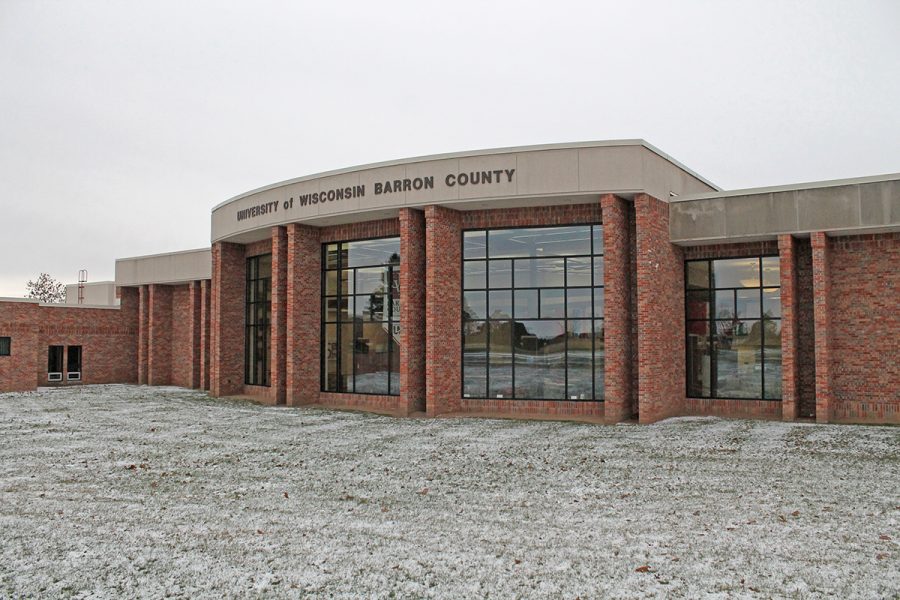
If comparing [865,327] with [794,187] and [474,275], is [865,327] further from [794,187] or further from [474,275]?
[474,275]

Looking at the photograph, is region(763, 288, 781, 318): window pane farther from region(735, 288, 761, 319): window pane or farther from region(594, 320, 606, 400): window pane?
region(594, 320, 606, 400): window pane

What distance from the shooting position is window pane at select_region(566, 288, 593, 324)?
1914cm

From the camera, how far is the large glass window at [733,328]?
18656 millimetres

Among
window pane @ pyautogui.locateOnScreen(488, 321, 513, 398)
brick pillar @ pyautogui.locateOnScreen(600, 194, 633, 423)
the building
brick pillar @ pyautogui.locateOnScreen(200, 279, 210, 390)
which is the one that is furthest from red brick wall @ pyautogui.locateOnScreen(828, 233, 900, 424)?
brick pillar @ pyautogui.locateOnScreen(200, 279, 210, 390)

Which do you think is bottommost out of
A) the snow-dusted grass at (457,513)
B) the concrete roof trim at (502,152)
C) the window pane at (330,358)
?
the snow-dusted grass at (457,513)

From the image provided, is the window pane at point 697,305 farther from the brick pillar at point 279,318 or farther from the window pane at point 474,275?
the brick pillar at point 279,318

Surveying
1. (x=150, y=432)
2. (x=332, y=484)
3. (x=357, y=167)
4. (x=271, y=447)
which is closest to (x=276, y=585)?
(x=332, y=484)

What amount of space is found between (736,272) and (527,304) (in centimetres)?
→ 590

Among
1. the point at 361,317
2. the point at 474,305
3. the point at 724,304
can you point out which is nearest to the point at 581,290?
the point at 474,305

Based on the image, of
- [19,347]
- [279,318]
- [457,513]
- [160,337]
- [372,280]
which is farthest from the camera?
[160,337]

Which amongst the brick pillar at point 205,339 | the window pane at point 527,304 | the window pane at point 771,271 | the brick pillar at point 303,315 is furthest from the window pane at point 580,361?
the brick pillar at point 205,339

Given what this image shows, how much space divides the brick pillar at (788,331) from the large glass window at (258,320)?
17.3 metres

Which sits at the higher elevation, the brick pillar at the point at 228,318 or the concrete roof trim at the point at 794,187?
the concrete roof trim at the point at 794,187

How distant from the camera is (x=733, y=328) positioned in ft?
63.0
